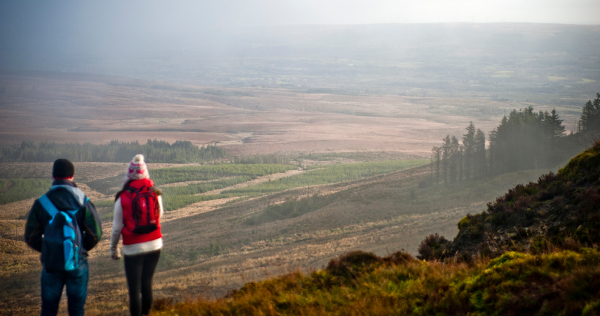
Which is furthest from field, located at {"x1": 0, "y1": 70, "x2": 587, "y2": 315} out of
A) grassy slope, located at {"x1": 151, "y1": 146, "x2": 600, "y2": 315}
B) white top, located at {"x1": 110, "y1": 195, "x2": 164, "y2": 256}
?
white top, located at {"x1": 110, "y1": 195, "x2": 164, "y2": 256}

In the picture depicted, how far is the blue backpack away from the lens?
14.9ft

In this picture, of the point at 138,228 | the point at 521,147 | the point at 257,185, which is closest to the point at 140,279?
the point at 138,228

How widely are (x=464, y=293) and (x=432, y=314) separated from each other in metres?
0.40

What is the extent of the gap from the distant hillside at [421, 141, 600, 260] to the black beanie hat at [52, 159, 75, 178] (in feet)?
18.1

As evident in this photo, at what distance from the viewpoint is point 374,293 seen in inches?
193

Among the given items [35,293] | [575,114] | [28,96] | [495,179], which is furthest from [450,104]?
[28,96]

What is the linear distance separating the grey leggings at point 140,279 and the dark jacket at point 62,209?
1.69ft

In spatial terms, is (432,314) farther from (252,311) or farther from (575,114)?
(575,114)

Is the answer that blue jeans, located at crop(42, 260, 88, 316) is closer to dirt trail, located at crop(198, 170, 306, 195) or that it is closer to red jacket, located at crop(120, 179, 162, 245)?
red jacket, located at crop(120, 179, 162, 245)

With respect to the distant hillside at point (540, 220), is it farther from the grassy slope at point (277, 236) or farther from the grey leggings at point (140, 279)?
the grassy slope at point (277, 236)

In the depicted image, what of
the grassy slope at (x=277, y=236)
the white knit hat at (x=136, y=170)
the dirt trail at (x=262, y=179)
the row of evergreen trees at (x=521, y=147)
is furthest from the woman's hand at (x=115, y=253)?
the dirt trail at (x=262, y=179)

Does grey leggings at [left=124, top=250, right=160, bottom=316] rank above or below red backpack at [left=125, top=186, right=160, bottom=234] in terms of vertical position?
below

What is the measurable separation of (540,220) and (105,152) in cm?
9025

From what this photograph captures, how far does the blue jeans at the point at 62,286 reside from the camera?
464 centimetres
